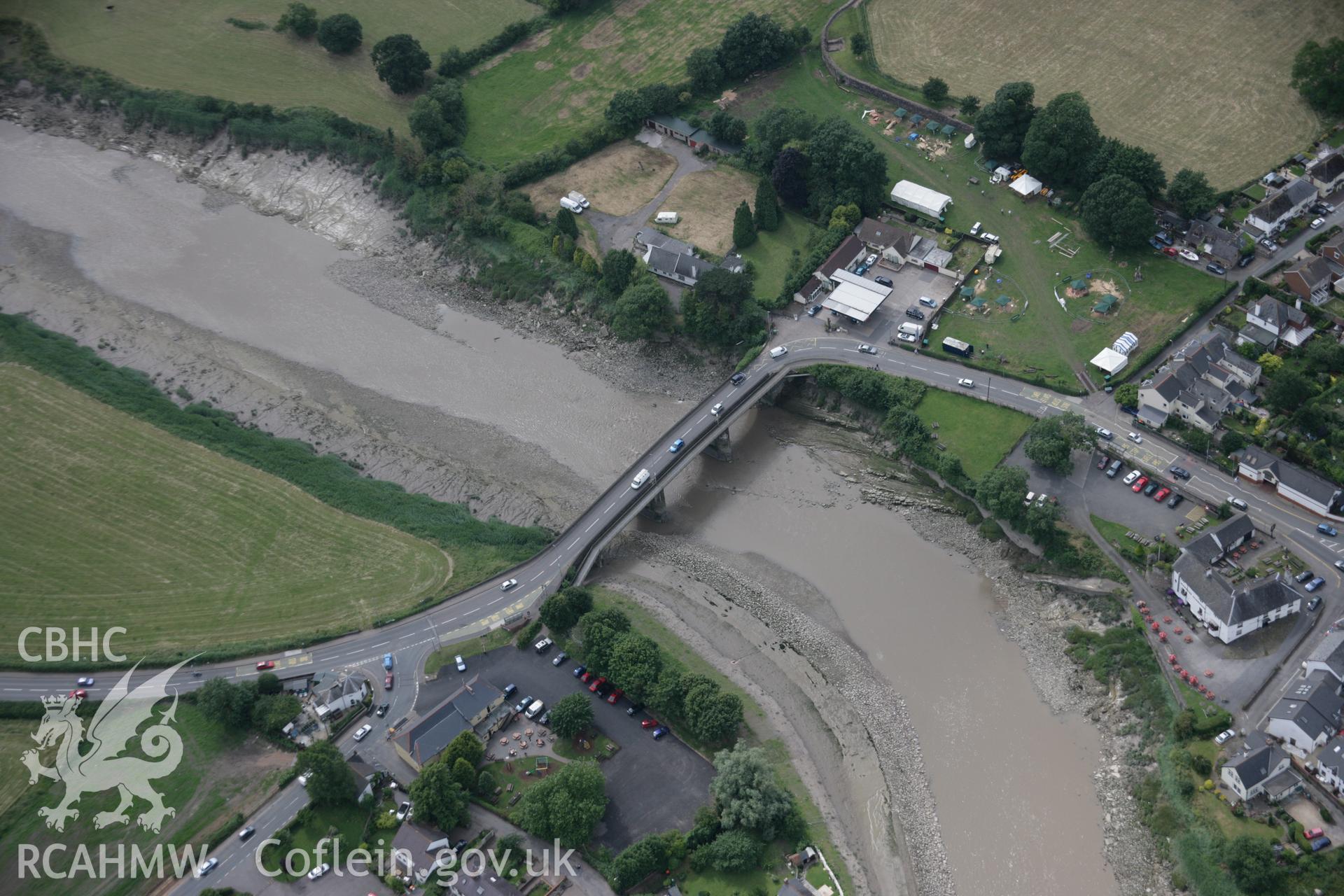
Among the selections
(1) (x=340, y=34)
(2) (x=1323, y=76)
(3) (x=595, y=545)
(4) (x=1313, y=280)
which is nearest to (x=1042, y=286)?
(4) (x=1313, y=280)

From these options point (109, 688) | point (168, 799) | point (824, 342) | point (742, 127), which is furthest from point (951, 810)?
point (742, 127)

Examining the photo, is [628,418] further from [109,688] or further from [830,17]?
[830,17]

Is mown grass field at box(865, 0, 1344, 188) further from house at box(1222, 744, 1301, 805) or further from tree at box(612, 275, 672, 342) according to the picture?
house at box(1222, 744, 1301, 805)

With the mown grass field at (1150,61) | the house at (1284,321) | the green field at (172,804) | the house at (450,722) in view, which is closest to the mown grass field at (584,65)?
the mown grass field at (1150,61)

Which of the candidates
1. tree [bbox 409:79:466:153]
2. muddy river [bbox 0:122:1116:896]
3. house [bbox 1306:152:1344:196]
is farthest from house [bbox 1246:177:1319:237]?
tree [bbox 409:79:466:153]

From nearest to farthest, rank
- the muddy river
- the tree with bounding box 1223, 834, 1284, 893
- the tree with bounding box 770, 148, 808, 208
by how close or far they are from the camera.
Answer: the tree with bounding box 1223, 834, 1284, 893 < the muddy river < the tree with bounding box 770, 148, 808, 208

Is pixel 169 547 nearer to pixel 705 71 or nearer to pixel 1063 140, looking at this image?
pixel 705 71

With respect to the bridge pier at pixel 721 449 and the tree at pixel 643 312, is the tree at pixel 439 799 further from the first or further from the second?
the tree at pixel 643 312
